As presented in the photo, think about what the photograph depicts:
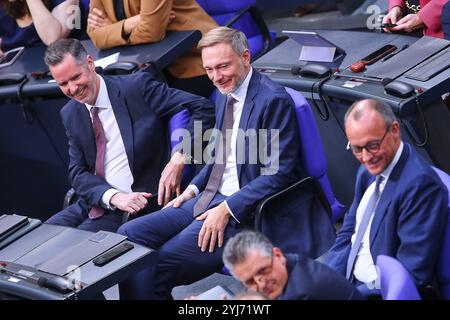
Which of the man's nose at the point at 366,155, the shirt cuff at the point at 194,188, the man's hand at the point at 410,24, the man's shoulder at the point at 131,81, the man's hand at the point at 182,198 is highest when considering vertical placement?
the man's nose at the point at 366,155

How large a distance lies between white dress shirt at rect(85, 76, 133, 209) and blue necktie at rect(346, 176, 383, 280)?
1.24m

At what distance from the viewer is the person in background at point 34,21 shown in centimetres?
509

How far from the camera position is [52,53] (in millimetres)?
3953

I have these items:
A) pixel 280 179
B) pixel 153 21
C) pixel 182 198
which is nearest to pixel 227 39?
pixel 280 179

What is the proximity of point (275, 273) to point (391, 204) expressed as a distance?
1.61 feet

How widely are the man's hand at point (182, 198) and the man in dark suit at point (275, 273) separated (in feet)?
3.72

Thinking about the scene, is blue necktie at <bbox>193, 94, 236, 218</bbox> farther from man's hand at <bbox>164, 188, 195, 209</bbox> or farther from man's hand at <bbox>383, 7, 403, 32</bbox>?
man's hand at <bbox>383, 7, 403, 32</bbox>

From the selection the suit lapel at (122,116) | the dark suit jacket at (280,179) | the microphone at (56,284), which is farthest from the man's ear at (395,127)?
the suit lapel at (122,116)

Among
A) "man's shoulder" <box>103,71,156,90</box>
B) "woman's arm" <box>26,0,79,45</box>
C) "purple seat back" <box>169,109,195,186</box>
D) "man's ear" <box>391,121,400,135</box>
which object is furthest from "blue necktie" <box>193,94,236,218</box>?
"woman's arm" <box>26,0,79,45</box>

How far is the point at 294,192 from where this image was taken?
11.8 ft

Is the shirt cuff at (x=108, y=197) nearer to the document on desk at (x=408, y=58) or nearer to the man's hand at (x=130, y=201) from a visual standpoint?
the man's hand at (x=130, y=201)

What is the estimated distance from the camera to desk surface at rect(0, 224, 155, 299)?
3051mm

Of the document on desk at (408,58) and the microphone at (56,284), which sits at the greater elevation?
the document on desk at (408,58)

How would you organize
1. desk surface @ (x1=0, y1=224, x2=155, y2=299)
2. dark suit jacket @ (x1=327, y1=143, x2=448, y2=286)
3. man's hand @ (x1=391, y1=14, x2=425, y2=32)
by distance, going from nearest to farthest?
dark suit jacket @ (x1=327, y1=143, x2=448, y2=286) → desk surface @ (x1=0, y1=224, x2=155, y2=299) → man's hand @ (x1=391, y1=14, x2=425, y2=32)
